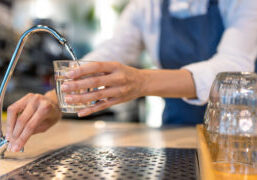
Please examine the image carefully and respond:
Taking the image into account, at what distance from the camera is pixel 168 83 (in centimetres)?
103

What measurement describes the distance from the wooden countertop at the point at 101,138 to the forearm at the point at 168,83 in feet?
0.50

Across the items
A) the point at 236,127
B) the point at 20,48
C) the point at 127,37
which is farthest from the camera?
the point at 127,37

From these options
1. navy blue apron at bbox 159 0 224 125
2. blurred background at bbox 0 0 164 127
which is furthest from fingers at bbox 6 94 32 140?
blurred background at bbox 0 0 164 127

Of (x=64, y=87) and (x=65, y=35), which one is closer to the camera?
(x=64, y=87)

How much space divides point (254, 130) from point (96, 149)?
0.43 meters

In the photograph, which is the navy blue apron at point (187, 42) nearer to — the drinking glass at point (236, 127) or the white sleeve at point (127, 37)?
the white sleeve at point (127, 37)

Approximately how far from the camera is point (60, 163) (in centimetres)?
81

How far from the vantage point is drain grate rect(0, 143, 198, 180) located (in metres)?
0.71

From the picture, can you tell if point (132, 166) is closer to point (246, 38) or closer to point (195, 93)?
point (195, 93)

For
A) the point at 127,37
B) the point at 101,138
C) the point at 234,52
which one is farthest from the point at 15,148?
the point at 127,37

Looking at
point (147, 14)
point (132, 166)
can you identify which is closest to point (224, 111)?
point (132, 166)

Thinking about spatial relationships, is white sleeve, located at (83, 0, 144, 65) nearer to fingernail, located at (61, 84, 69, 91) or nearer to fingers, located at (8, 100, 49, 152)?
fingers, located at (8, 100, 49, 152)

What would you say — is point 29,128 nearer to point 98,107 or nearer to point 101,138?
point 98,107

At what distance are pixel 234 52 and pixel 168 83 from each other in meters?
0.26
